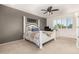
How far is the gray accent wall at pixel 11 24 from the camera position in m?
2.15

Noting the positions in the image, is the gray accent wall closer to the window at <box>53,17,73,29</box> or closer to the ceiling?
the ceiling

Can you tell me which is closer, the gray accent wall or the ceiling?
the ceiling

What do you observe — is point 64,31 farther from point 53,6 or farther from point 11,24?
point 11,24

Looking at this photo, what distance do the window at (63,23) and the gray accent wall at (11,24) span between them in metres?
0.31

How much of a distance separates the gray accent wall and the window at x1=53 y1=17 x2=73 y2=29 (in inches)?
12.0

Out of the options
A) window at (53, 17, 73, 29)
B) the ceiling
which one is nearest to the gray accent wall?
the ceiling

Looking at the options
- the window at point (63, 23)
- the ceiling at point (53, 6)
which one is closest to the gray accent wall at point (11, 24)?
the ceiling at point (53, 6)

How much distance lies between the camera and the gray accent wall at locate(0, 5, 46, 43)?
2.15 m

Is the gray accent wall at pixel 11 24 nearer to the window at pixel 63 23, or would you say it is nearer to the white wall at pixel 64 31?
the white wall at pixel 64 31

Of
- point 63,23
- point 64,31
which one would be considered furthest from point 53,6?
point 64,31

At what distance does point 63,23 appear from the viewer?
1.85 metres

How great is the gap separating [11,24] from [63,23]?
1663 mm
